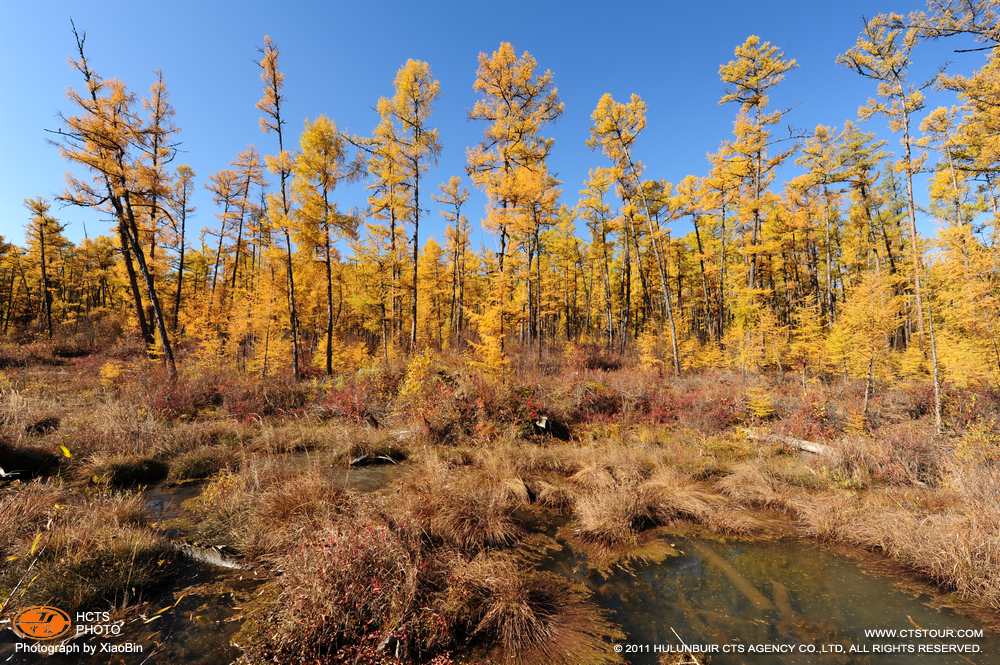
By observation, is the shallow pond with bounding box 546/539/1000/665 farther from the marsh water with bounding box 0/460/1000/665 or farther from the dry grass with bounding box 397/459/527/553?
the dry grass with bounding box 397/459/527/553

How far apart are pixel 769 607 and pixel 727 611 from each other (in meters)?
0.57

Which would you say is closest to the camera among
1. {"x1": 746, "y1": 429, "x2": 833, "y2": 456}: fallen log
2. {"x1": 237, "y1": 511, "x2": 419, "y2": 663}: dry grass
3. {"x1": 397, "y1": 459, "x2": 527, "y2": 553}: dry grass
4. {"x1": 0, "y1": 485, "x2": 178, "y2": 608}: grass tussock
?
{"x1": 237, "y1": 511, "x2": 419, "y2": 663}: dry grass

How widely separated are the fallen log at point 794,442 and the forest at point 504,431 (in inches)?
3.7

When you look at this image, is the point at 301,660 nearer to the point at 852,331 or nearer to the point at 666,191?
the point at 852,331

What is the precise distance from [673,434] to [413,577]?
395 inches

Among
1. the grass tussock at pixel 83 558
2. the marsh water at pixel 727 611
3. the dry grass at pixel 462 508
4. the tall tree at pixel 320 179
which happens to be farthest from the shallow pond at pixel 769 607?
the tall tree at pixel 320 179

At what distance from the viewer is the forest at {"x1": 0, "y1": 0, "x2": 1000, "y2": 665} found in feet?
13.0

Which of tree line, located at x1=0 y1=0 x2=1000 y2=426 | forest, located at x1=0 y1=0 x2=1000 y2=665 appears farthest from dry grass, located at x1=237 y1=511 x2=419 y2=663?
tree line, located at x1=0 y1=0 x2=1000 y2=426

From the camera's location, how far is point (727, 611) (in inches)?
174

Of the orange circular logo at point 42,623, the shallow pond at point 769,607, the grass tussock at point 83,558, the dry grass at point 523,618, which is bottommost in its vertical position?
the shallow pond at point 769,607

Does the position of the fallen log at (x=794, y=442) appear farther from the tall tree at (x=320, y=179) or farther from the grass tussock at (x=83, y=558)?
the tall tree at (x=320, y=179)

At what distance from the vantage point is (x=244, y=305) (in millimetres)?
19672

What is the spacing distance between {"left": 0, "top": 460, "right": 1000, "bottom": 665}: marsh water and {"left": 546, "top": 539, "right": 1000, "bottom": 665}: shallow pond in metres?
0.01

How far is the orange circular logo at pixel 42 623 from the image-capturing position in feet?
11.5
